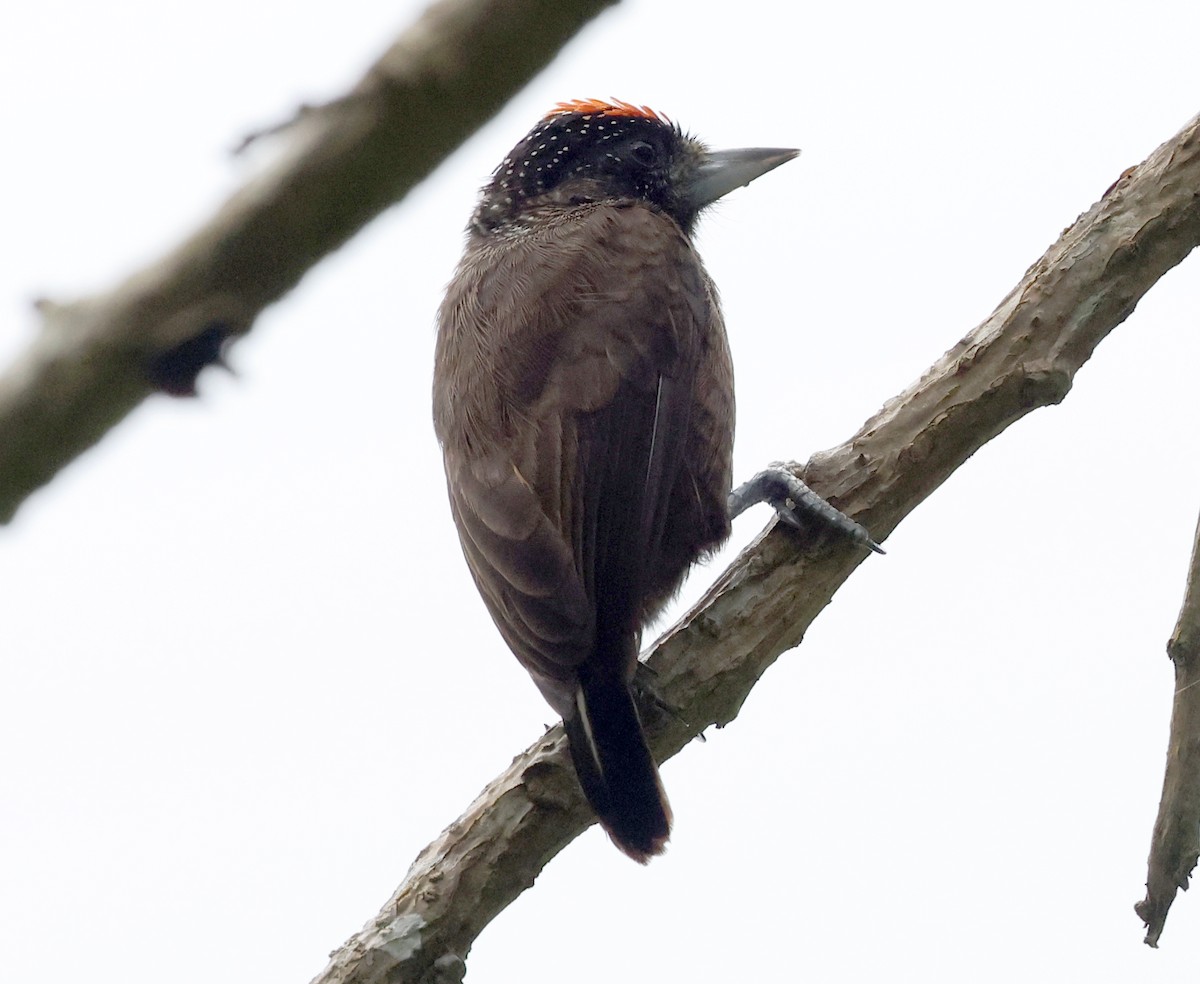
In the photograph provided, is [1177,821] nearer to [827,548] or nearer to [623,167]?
[827,548]

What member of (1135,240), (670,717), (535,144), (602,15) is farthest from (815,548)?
(602,15)

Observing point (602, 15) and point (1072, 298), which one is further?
point (1072, 298)

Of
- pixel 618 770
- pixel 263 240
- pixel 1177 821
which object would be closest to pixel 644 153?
pixel 618 770

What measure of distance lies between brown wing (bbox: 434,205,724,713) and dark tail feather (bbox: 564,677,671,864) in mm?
84

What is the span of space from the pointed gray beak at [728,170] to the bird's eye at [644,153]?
0.16 metres

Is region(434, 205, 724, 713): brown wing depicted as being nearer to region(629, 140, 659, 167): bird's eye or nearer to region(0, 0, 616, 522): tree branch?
region(629, 140, 659, 167): bird's eye

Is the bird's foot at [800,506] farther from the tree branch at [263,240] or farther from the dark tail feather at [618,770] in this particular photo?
the tree branch at [263,240]

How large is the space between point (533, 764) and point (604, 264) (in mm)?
1442

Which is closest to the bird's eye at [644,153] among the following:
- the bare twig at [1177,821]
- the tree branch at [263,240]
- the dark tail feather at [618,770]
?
the dark tail feather at [618,770]

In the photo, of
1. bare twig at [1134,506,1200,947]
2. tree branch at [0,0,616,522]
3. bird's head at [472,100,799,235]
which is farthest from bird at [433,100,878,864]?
tree branch at [0,0,616,522]

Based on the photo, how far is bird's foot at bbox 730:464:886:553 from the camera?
3420mm

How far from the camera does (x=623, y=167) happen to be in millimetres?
4793

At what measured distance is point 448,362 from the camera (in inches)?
159

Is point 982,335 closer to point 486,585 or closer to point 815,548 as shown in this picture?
point 815,548
